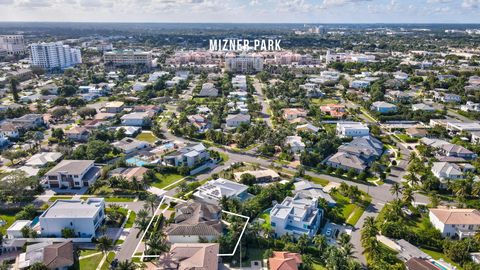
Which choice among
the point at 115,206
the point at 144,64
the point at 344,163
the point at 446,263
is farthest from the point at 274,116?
the point at 144,64

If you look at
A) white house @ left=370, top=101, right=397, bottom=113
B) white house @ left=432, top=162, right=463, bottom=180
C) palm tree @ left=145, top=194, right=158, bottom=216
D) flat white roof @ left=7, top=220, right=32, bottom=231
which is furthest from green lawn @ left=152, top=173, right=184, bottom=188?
white house @ left=370, top=101, right=397, bottom=113

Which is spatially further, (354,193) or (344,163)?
(344,163)

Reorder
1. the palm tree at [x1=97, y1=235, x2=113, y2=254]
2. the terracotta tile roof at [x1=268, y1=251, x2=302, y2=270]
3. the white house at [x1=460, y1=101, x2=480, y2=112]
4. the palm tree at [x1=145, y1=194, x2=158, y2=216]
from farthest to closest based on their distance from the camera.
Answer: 1. the white house at [x1=460, y1=101, x2=480, y2=112]
2. the palm tree at [x1=145, y1=194, x2=158, y2=216]
3. the palm tree at [x1=97, y1=235, x2=113, y2=254]
4. the terracotta tile roof at [x1=268, y1=251, x2=302, y2=270]

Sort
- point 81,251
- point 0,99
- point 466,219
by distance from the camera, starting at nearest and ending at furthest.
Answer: point 81,251, point 466,219, point 0,99

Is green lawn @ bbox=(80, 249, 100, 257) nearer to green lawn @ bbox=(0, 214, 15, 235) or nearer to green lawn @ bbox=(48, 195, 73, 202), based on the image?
green lawn @ bbox=(0, 214, 15, 235)

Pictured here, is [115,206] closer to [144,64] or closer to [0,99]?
[0,99]

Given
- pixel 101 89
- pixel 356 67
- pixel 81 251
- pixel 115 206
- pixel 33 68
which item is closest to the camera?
pixel 81 251
